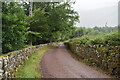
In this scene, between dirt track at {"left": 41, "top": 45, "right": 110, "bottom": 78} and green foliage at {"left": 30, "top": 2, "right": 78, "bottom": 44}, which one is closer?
dirt track at {"left": 41, "top": 45, "right": 110, "bottom": 78}

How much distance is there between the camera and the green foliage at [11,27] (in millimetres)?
7449

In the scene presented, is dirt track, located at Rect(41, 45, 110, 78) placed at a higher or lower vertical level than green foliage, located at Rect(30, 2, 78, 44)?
lower

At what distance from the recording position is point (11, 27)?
24.6 feet

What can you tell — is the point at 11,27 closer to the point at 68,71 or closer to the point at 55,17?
the point at 68,71

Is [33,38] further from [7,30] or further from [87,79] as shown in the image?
[87,79]

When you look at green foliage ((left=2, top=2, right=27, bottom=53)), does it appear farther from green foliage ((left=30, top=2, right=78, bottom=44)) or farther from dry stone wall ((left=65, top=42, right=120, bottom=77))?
green foliage ((left=30, top=2, right=78, bottom=44))

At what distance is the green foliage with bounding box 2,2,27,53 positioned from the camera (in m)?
7.45

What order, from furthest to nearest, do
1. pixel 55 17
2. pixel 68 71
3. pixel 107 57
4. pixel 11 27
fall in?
pixel 55 17 < pixel 11 27 < pixel 107 57 < pixel 68 71

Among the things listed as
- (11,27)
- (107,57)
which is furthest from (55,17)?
(107,57)

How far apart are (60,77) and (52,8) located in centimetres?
2037

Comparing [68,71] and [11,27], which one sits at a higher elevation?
[11,27]

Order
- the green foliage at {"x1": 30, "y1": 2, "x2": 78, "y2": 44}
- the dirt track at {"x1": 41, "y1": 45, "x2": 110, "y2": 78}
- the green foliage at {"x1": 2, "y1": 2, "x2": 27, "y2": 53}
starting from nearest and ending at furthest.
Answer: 1. the dirt track at {"x1": 41, "y1": 45, "x2": 110, "y2": 78}
2. the green foliage at {"x1": 2, "y1": 2, "x2": 27, "y2": 53}
3. the green foliage at {"x1": 30, "y1": 2, "x2": 78, "y2": 44}

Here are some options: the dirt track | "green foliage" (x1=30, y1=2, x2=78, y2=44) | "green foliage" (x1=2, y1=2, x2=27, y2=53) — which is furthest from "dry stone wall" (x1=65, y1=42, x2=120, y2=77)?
"green foliage" (x1=30, y1=2, x2=78, y2=44)

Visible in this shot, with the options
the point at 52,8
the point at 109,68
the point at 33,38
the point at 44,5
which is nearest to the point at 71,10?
the point at 52,8
